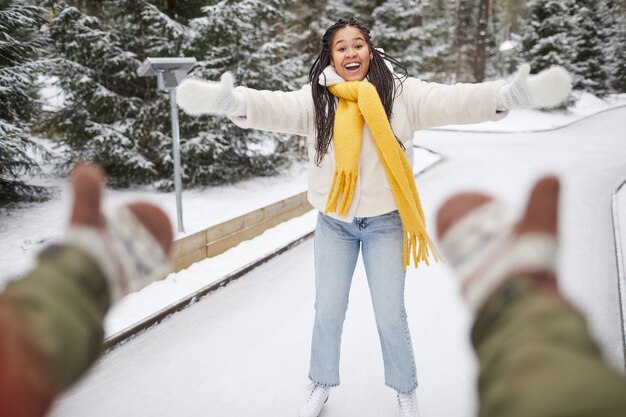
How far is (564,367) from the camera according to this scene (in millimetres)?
463

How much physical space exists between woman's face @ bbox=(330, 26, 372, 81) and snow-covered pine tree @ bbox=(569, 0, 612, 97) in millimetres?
22617

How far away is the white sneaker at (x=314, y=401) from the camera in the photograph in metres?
2.18

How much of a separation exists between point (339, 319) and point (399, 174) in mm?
800

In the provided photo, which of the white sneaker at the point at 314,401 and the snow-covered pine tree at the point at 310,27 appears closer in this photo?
the white sneaker at the point at 314,401

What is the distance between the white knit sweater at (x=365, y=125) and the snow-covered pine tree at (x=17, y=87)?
412 cm

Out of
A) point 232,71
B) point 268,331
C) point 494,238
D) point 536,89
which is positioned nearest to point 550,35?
point 232,71

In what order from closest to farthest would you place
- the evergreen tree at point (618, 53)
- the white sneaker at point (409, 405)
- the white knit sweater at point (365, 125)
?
the white knit sweater at point (365, 125) → the white sneaker at point (409, 405) → the evergreen tree at point (618, 53)

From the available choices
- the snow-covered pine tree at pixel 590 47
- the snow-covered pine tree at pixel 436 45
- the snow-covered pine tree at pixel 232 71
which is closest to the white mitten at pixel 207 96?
the snow-covered pine tree at pixel 232 71

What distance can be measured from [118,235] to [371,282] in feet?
4.59

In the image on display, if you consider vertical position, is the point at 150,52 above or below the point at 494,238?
above

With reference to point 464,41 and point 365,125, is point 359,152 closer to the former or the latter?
point 365,125

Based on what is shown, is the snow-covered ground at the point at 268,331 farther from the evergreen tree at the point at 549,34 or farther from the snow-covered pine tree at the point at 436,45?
the evergreen tree at the point at 549,34

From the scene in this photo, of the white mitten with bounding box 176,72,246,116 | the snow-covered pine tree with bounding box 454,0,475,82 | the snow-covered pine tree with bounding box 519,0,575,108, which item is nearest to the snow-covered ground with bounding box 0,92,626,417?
the white mitten with bounding box 176,72,246,116

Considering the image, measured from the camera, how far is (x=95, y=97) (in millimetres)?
5797
